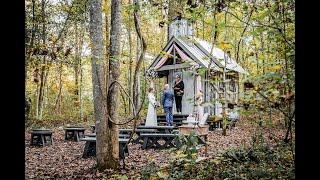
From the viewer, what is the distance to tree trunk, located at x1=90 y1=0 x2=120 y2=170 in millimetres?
7688

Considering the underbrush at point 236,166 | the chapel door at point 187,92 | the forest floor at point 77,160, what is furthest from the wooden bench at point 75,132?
the underbrush at point 236,166

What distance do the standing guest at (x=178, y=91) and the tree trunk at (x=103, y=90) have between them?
8.77m

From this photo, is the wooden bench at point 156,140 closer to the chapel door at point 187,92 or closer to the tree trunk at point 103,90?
the tree trunk at point 103,90

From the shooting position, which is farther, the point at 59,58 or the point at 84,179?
the point at 59,58

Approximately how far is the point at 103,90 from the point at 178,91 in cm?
966

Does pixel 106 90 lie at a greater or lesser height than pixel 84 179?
greater

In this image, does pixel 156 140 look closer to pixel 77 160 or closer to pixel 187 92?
pixel 77 160

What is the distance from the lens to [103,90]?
784 cm

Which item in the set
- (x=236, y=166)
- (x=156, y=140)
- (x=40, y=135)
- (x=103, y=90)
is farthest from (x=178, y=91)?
(x=236, y=166)

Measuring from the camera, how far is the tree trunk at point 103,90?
7688mm
